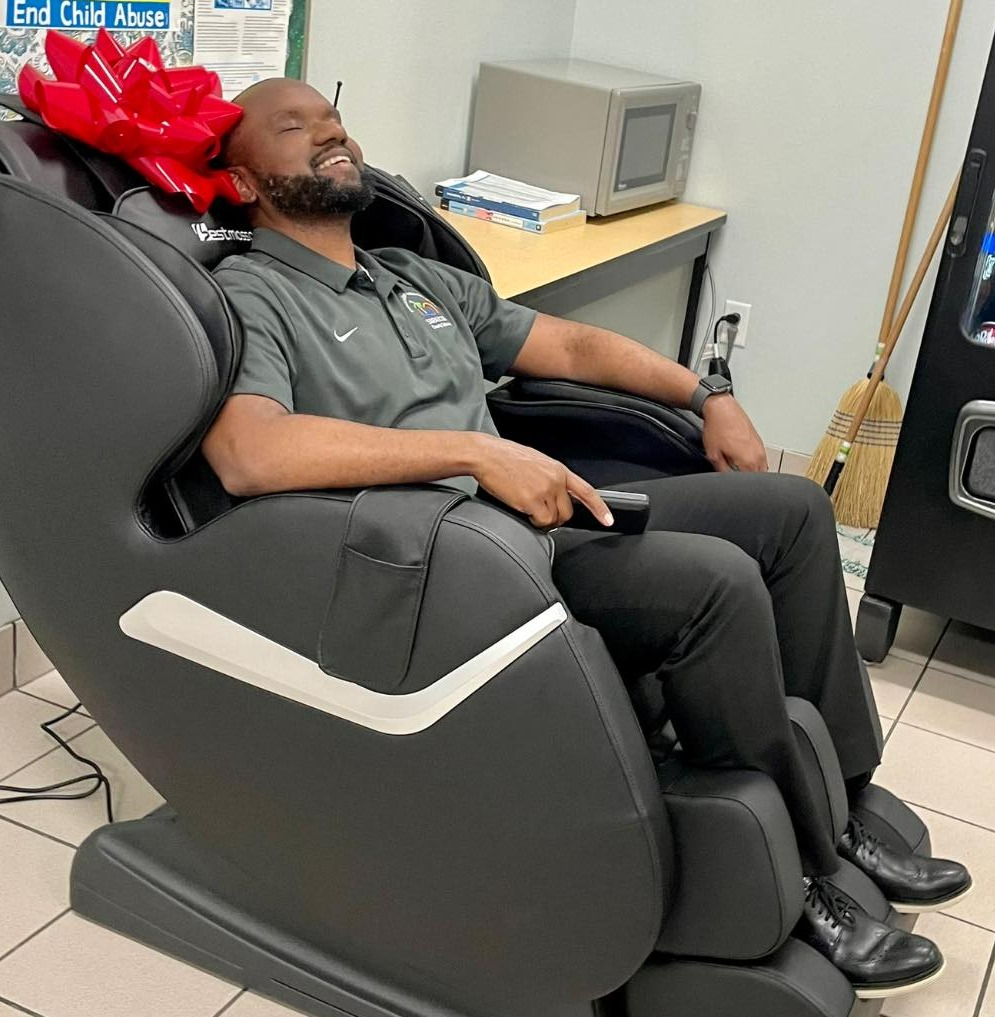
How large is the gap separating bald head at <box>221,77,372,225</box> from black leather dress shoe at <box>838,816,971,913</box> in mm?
1171

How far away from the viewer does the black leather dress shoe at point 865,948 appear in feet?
5.49

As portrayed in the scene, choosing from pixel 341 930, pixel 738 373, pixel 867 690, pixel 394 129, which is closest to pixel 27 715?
pixel 341 930

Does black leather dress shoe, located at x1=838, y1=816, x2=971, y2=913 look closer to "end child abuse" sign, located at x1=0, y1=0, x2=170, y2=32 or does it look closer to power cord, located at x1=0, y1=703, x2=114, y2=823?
power cord, located at x1=0, y1=703, x2=114, y2=823

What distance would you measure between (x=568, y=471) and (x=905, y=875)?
0.81 m

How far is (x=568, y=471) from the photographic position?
1586 mm

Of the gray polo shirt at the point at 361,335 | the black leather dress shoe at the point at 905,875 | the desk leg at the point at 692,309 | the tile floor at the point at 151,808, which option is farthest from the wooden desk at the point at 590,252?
the black leather dress shoe at the point at 905,875

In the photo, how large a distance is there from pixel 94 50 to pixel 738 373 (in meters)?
2.51

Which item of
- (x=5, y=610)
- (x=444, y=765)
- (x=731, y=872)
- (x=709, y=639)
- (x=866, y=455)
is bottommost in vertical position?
(x=5, y=610)

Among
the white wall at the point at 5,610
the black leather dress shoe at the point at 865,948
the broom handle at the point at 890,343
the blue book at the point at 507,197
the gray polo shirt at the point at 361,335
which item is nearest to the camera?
the black leather dress shoe at the point at 865,948

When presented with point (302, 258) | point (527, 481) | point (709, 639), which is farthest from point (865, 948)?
point (302, 258)

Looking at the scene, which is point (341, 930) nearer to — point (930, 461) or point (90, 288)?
point (90, 288)

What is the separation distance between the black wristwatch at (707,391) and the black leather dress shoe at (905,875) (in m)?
0.69

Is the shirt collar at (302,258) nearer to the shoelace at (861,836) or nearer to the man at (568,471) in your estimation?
the man at (568,471)

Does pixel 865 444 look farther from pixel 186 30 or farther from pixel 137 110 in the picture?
pixel 137 110
